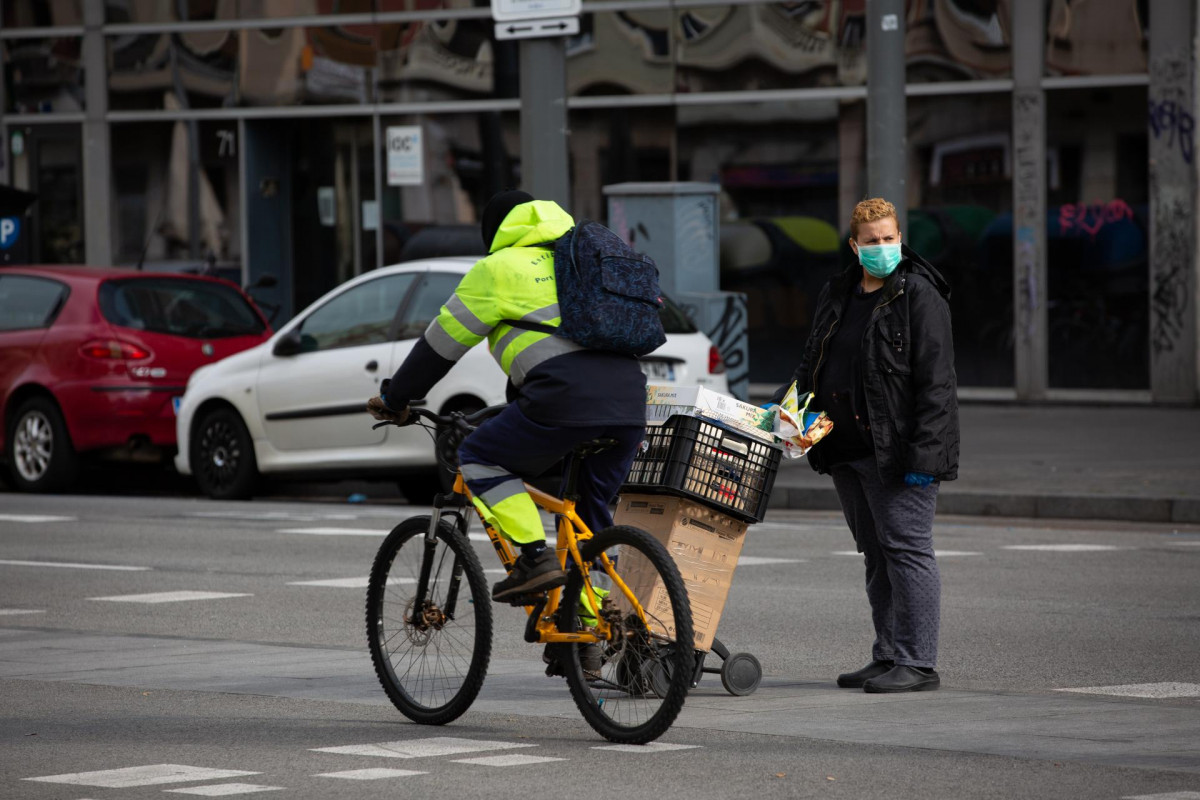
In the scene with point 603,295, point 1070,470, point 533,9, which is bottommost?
point 1070,470

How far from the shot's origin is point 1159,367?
19656 mm

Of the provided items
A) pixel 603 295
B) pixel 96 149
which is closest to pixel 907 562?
pixel 603 295

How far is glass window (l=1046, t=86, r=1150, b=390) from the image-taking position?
19641mm

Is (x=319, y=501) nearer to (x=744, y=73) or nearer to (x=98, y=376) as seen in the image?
(x=98, y=376)

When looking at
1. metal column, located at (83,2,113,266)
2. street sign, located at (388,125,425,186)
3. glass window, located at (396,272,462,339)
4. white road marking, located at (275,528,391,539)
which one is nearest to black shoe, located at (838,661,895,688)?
white road marking, located at (275,528,391,539)

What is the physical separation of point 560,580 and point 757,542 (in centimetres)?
618

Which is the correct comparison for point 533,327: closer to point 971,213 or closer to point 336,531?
point 336,531

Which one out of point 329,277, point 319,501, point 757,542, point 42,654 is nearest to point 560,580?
point 42,654

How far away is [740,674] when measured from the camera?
7.24 m

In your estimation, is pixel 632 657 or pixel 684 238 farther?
pixel 684 238

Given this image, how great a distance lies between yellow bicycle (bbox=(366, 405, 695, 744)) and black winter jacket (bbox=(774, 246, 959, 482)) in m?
1.25

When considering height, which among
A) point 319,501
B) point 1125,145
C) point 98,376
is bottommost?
point 319,501

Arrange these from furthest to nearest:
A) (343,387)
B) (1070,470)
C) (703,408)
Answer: (1070,470), (343,387), (703,408)

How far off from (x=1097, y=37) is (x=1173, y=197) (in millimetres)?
1666
